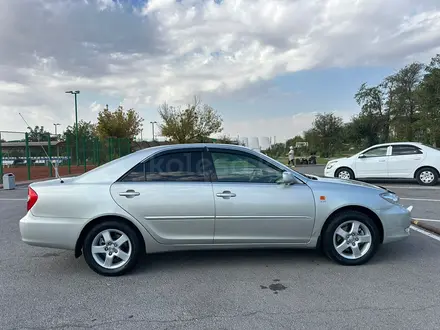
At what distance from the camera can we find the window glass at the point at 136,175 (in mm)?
3975

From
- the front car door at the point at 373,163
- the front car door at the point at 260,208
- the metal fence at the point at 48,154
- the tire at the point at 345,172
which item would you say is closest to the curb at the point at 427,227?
the front car door at the point at 260,208

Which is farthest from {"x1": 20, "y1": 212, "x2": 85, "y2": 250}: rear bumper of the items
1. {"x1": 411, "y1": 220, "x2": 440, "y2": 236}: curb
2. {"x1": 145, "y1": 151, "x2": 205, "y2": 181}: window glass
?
{"x1": 411, "y1": 220, "x2": 440, "y2": 236}: curb

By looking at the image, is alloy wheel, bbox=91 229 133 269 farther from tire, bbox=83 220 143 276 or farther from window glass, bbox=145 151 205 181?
window glass, bbox=145 151 205 181

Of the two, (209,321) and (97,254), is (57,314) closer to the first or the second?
(97,254)

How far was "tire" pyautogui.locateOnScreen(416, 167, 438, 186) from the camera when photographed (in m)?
11.3

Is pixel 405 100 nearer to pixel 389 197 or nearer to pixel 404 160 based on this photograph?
pixel 404 160

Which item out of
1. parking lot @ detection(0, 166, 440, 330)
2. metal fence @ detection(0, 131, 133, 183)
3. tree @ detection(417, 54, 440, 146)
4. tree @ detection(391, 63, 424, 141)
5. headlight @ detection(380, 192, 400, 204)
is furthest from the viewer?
tree @ detection(391, 63, 424, 141)

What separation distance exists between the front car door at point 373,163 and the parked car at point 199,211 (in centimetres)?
830

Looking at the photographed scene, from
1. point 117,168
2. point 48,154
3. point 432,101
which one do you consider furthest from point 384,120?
point 117,168

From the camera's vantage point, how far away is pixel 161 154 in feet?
13.6

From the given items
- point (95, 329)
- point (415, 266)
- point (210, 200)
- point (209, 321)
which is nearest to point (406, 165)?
point (415, 266)

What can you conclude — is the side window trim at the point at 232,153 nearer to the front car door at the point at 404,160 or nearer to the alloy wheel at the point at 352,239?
the alloy wheel at the point at 352,239

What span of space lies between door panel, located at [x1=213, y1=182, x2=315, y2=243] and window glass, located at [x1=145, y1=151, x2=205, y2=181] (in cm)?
32

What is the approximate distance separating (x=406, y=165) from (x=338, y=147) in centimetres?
3136
